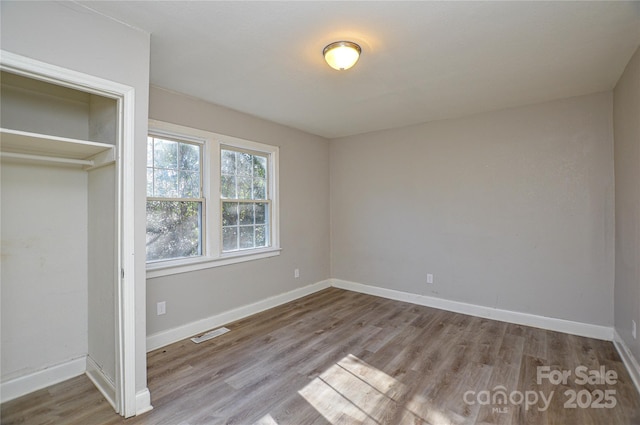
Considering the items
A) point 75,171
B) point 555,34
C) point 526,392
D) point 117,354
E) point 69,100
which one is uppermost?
point 555,34

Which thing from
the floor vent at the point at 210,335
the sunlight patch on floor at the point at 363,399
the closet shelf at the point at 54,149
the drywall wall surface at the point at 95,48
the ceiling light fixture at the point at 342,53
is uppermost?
the ceiling light fixture at the point at 342,53

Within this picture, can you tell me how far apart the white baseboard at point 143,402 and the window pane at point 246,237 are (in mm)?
1964

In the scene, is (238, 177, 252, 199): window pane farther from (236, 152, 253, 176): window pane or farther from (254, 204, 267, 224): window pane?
(254, 204, 267, 224): window pane

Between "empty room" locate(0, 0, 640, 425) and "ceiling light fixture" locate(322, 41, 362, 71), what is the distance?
0.05ft

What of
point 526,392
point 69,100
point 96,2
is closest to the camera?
point 96,2

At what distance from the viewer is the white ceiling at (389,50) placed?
179 cm

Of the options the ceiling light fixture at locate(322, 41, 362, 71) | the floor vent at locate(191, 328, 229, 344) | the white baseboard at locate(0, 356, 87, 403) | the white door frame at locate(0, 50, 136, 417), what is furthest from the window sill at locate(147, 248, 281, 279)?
the ceiling light fixture at locate(322, 41, 362, 71)

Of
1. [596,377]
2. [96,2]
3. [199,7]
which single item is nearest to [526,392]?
[596,377]

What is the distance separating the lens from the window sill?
2887mm

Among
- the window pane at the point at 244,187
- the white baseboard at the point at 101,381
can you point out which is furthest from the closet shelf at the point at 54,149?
the window pane at the point at 244,187

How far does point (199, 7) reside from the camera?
1.77 m

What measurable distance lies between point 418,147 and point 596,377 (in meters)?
2.96

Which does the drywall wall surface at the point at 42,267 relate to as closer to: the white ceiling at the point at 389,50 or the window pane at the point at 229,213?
the white ceiling at the point at 389,50

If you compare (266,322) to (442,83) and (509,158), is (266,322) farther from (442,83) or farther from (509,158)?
(509,158)
